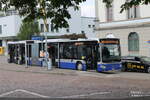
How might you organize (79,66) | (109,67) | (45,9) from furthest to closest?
(79,66) < (109,67) < (45,9)

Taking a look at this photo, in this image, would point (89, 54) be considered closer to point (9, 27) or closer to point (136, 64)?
point (136, 64)

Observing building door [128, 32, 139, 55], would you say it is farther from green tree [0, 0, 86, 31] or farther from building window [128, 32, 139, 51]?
green tree [0, 0, 86, 31]

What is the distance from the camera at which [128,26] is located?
33250 mm

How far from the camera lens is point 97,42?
2017 cm

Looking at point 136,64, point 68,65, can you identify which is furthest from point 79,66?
point 136,64

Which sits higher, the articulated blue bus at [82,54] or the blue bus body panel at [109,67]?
the articulated blue bus at [82,54]

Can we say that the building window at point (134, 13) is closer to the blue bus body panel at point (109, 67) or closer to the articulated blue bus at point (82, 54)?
the articulated blue bus at point (82, 54)

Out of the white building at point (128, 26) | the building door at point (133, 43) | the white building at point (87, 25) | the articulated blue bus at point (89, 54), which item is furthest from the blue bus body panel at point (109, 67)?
the white building at point (87, 25)

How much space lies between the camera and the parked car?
2072 centimetres

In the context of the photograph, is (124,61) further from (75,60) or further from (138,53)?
(138,53)

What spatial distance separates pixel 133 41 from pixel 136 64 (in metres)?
12.7

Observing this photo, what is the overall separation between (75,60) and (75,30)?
49.7m

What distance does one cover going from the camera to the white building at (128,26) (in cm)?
3153

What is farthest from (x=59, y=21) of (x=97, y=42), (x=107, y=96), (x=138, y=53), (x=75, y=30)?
(x=75, y=30)
